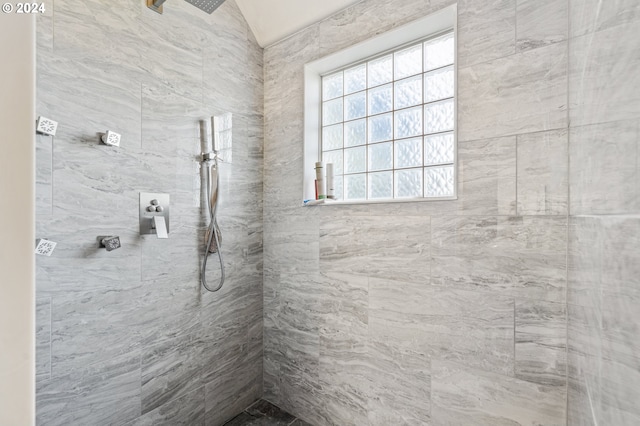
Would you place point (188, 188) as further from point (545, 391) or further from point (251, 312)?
point (545, 391)

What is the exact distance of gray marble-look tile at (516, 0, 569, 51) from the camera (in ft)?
3.56

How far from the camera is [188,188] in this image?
158 cm

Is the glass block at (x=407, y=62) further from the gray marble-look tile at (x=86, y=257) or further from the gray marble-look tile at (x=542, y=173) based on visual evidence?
the gray marble-look tile at (x=86, y=257)

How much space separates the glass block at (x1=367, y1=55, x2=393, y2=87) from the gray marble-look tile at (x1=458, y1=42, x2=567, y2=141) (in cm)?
47

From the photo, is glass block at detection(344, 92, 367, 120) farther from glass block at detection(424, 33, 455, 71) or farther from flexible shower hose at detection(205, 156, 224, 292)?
flexible shower hose at detection(205, 156, 224, 292)

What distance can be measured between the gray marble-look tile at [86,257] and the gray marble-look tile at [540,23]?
1790mm

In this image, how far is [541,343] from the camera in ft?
3.64

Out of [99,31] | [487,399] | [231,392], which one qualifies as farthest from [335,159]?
[231,392]

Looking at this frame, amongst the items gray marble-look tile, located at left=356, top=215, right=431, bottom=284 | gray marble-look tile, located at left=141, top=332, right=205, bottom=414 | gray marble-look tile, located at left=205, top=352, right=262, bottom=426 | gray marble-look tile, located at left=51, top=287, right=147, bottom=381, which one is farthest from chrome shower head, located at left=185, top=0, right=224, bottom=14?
gray marble-look tile, located at left=205, top=352, right=262, bottom=426

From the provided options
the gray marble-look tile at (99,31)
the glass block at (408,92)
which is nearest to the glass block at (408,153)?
the glass block at (408,92)

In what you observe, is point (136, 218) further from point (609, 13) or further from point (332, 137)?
point (609, 13)

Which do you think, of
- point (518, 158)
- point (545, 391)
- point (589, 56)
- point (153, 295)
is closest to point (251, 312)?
point (153, 295)

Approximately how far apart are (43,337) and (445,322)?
1.58 meters

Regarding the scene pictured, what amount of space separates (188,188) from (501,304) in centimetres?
154
